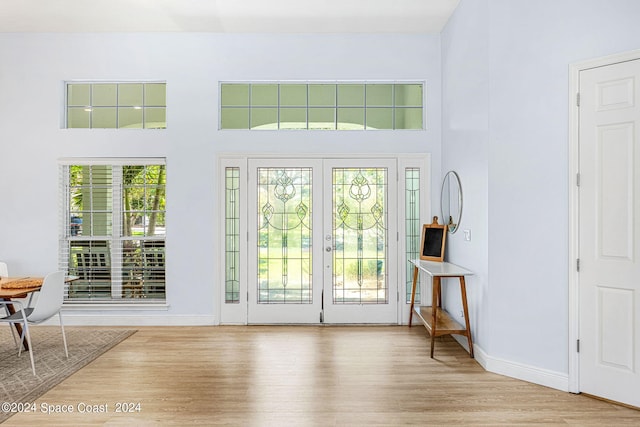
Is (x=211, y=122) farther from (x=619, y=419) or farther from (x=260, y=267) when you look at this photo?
(x=619, y=419)

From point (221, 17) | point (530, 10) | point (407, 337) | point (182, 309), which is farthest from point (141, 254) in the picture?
point (530, 10)

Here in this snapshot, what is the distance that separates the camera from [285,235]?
4.83m

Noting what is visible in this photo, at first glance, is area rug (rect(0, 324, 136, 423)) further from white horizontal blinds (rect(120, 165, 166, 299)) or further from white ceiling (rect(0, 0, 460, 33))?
white ceiling (rect(0, 0, 460, 33))

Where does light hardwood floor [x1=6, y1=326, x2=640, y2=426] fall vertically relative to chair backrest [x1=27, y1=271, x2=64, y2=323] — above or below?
below

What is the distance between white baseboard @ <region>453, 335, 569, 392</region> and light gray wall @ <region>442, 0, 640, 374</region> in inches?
1.6

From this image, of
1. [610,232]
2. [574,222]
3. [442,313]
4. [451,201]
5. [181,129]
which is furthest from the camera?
[181,129]

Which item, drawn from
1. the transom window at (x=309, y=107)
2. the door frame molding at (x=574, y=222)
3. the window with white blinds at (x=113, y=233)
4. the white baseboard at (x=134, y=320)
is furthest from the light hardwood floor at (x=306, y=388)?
the transom window at (x=309, y=107)

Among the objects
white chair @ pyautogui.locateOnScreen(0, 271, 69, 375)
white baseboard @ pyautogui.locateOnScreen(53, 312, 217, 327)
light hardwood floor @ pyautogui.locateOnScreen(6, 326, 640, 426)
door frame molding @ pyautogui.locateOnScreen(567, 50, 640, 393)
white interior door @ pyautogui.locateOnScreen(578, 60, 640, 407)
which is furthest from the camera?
white baseboard @ pyautogui.locateOnScreen(53, 312, 217, 327)

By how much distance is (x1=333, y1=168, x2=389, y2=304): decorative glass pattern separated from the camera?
15.9ft

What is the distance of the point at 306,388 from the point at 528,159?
256 cm

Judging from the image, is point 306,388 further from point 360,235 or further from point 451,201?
point 451,201

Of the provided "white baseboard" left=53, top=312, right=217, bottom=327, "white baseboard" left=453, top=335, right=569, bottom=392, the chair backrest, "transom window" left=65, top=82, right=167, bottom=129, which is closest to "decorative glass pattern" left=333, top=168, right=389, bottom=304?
"white baseboard" left=453, top=335, right=569, bottom=392

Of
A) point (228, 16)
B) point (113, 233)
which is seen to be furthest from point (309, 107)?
point (113, 233)

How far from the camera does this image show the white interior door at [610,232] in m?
2.81
